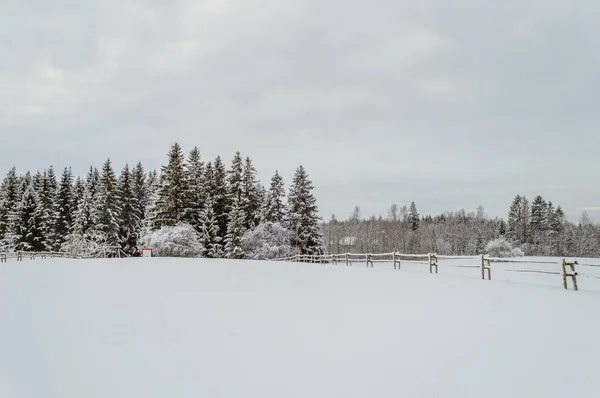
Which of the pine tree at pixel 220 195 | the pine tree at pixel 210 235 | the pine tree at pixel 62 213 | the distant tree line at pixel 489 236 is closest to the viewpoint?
the pine tree at pixel 210 235

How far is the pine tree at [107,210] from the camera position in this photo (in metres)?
48.6

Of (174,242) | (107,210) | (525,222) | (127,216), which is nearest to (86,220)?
(107,210)

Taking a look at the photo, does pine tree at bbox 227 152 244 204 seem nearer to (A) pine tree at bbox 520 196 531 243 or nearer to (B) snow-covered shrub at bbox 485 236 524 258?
(B) snow-covered shrub at bbox 485 236 524 258

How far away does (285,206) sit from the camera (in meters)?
49.7

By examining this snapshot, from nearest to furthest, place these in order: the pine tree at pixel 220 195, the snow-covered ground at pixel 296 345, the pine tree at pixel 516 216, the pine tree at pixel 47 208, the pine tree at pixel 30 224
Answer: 1. the snow-covered ground at pixel 296 345
2. the pine tree at pixel 220 195
3. the pine tree at pixel 30 224
4. the pine tree at pixel 47 208
5. the pine tree at pixel 516 216

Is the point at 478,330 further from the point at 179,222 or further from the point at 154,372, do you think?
the point at 179,222

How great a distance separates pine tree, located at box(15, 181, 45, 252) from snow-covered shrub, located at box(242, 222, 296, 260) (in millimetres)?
27509

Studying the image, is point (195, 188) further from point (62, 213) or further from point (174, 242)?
point (62, 213)

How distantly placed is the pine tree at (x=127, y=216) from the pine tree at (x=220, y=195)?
1214 centimetres

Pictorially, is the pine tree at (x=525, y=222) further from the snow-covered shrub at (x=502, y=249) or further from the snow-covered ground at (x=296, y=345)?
the snow-covered ground at (x=296, y=345)

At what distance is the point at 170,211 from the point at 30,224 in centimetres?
1962

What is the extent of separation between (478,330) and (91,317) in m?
7.96

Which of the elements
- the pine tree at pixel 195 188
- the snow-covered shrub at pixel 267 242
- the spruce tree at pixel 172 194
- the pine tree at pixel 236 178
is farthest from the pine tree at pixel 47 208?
the snow-covered shrub at pixel 267 242

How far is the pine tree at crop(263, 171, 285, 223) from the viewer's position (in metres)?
47.7
